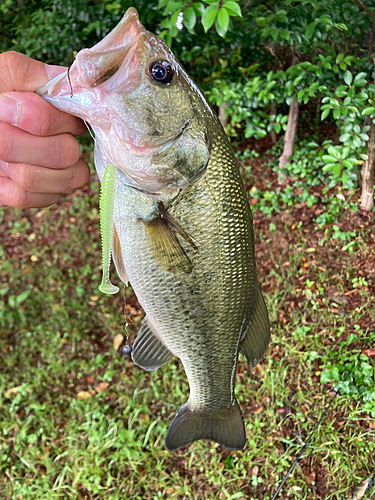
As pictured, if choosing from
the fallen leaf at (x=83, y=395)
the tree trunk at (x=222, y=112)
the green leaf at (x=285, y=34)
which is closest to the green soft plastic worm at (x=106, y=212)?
the green leaf at (x=285, y=34)

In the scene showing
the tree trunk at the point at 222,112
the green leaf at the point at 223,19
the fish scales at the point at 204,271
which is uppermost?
the green leaf at the point at 223,19

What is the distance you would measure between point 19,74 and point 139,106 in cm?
34

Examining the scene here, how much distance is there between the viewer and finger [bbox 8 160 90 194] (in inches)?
46.3

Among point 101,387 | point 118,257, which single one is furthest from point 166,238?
point 101,387

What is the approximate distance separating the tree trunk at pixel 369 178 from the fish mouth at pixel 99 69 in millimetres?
3091

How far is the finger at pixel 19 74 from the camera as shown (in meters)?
1.07

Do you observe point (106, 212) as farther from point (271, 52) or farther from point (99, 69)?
point (271, 52)

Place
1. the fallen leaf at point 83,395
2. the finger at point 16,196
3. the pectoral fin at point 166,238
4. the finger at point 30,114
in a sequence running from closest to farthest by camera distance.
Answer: the finger at point 30,114, the pectoral fin at point 166,238, the finger at point 16,196, the fallen leaf at point 83,395

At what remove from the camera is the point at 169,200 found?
1144mm

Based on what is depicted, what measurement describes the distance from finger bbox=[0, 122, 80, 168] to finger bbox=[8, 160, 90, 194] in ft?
0.08

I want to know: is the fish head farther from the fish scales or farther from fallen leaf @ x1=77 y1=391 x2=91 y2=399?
fallen leaf @ x1=77 y1=391 x2=91 y2=399

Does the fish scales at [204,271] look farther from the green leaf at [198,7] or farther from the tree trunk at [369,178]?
the tree trunk at [369,178]

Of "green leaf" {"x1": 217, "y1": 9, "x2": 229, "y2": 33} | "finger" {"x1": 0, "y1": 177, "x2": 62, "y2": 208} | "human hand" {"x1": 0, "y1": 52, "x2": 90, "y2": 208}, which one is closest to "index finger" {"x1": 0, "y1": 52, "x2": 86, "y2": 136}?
"human hand" {"x1": 0, "y1": 52, "x2": 90, "y2": 208}

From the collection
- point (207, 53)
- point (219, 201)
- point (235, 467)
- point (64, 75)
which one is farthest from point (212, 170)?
point (207, 53)
